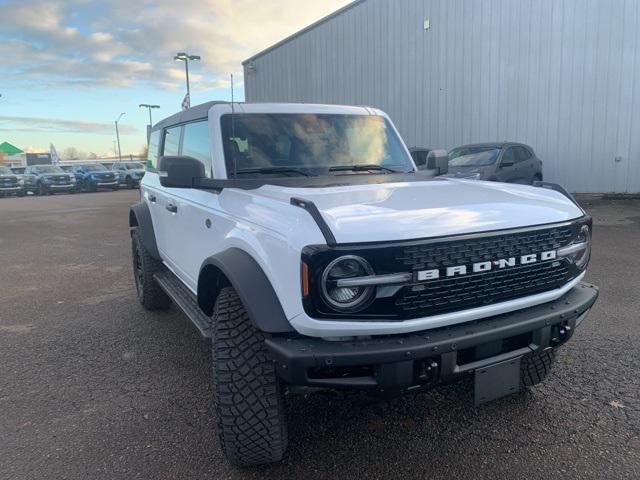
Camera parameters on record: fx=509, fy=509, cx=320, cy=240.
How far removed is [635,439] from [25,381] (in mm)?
3912

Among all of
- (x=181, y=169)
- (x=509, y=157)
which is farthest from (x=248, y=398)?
(x=509, y=157)

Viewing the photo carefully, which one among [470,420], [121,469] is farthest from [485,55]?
[121,469]

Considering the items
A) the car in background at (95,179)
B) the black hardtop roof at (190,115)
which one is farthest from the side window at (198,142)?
the car in background at (95,179)

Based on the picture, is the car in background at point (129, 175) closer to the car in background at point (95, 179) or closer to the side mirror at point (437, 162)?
the car in background at point (95, 179)

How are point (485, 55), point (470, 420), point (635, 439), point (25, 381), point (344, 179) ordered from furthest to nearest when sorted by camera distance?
point (485, 55)
point (25, 381)
point (344, 179)
point (470, 420)
point (635, 439)

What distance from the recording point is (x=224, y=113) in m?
3.54

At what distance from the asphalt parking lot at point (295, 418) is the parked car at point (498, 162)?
706 centimetres

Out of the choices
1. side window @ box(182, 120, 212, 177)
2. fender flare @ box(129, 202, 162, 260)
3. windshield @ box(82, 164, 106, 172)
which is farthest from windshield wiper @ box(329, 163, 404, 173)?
windshield @ box(82, 164, 106, 172)

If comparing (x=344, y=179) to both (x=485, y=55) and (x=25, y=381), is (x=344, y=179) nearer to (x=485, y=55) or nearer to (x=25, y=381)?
(x=25, y=381)

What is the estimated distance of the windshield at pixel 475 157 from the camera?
1202 centimetres

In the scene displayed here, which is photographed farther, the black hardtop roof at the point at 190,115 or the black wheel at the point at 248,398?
the black hardtop roof at the point at 190,115

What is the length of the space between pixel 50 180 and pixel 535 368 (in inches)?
1092

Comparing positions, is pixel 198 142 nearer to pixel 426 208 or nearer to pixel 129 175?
pixel 426 208

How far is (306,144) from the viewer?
3.60 m
